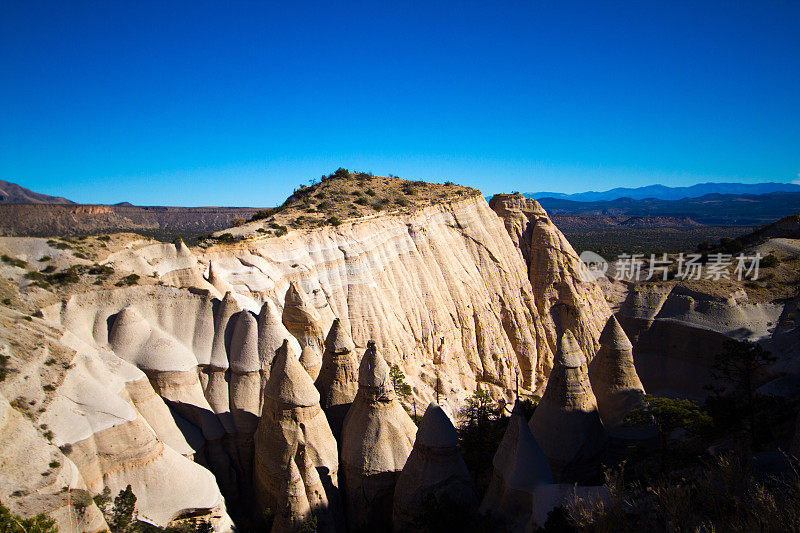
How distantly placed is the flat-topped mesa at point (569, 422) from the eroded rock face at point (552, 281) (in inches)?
706

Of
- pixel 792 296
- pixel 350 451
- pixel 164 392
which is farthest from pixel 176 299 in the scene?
pixel 792 296

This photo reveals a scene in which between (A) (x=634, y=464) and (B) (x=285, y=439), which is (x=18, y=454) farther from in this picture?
(A) (x=634, y=464)

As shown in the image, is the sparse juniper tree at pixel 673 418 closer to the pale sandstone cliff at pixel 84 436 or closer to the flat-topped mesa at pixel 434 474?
the flat-topped mesa at pixel 434 474

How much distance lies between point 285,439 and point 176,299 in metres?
7.18

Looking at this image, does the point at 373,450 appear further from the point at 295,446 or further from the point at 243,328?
the point at 243,328

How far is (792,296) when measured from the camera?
938 inches

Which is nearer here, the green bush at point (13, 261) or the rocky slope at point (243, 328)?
the rocky slope at point (243, 328)

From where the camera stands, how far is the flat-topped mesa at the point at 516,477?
1049 cm

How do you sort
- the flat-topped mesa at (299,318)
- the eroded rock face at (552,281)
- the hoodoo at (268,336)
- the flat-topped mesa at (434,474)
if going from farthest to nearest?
the eroded rock face at (552,281), the flat-topped mesa at (299,318), the hoodoo at (268,336), the flat-topped mesa at (434,474)

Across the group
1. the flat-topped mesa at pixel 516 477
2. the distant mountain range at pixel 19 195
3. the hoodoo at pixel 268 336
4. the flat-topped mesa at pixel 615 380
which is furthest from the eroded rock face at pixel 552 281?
the distant mountain range at pixel 19 195

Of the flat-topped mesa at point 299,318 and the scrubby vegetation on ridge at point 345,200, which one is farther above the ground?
the scrubby vegetation on ridge at point 345,200

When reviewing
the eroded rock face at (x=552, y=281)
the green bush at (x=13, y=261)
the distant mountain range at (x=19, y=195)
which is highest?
the distant mountain range at (x=19, y=195)

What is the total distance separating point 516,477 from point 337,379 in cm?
640

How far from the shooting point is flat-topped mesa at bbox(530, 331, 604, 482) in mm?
Answer: 12961
